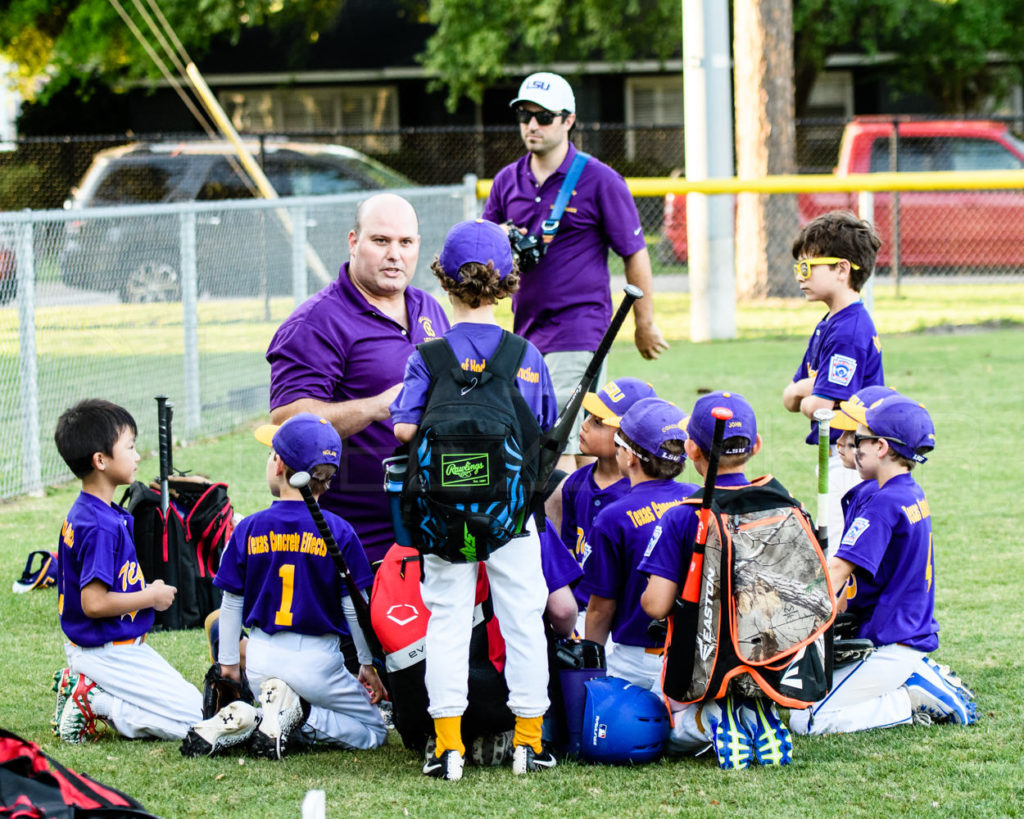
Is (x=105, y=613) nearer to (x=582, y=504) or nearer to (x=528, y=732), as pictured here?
(x=528, y=732)

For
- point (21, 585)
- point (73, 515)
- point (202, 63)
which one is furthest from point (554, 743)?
point (202, 63)

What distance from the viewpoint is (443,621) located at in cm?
384

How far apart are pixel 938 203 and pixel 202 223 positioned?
10.1 metres

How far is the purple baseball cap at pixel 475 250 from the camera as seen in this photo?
3.85 meters

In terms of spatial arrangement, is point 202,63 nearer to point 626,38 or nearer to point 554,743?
point 626,38

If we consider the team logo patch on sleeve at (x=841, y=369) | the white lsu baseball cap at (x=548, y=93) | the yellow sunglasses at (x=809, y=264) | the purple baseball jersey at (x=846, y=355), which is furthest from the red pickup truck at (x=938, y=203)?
the team logo patch on sleeve at (x=841, y=369)

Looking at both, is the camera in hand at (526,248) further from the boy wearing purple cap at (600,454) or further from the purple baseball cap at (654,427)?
the purple baseball cap at (654,427)

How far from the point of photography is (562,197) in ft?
20.6

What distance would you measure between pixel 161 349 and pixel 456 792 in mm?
6544

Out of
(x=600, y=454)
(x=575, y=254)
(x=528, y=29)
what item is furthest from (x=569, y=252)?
(x=528, y=29)

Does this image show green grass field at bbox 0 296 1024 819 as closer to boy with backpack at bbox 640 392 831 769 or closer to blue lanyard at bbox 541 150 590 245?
boy with backpack at bbox 640 392 831 769

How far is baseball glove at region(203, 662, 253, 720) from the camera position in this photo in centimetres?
427

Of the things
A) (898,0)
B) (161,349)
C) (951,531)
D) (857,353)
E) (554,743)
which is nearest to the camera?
(554,743)

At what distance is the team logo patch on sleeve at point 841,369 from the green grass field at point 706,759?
3.45 feet
